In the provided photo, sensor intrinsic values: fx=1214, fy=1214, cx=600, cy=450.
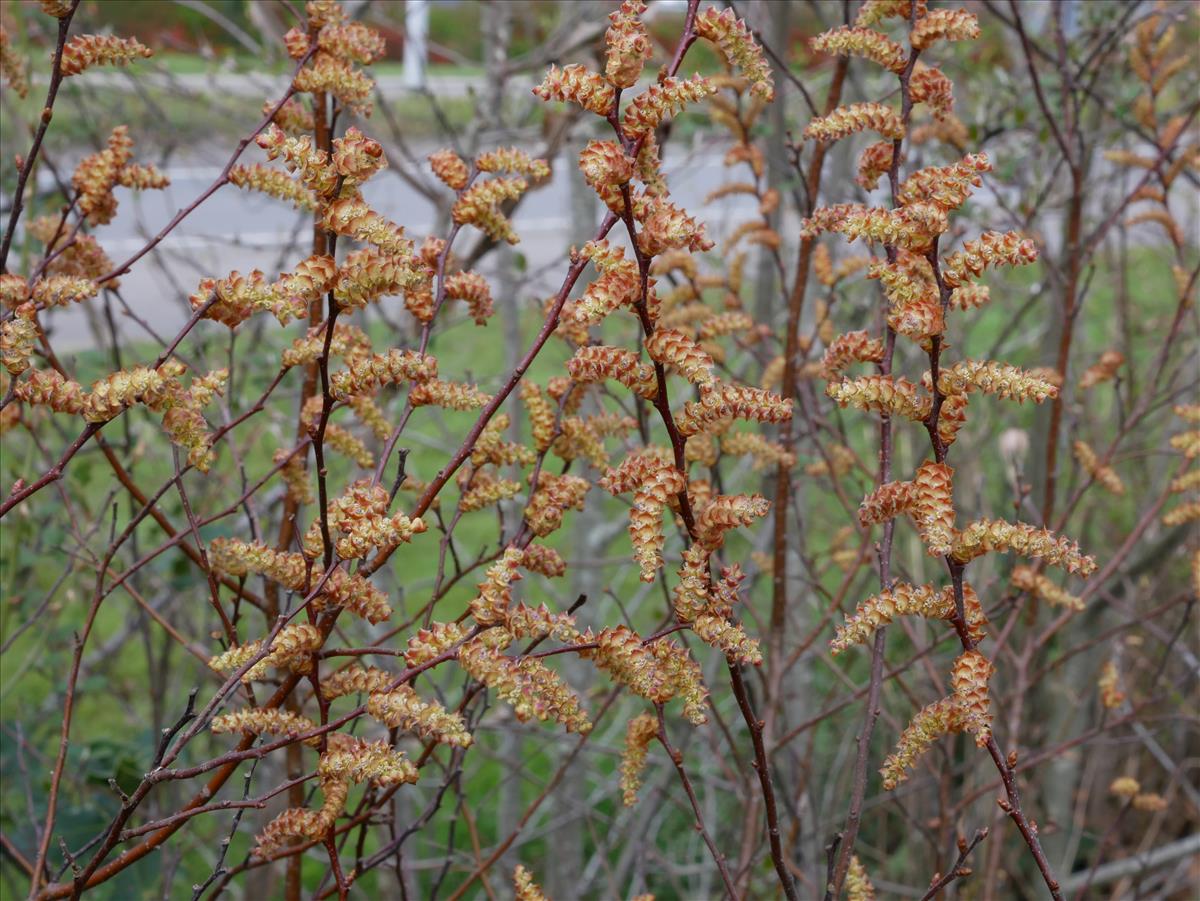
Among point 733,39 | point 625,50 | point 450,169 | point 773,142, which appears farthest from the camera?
point 773,142

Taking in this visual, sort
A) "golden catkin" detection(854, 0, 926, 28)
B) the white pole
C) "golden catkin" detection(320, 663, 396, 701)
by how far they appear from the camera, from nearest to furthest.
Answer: "golden catkin" detection(320, 663, 396, 701)
"golden catkin" detection(854, 0, 926, 28)
the white pole

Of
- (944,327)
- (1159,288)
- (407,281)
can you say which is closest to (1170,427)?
(944,327)

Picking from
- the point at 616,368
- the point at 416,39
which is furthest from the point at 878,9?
the point at 416,39

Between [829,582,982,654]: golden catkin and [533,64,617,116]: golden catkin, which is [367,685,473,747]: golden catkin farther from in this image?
[533,64,617,116]: golden catkin

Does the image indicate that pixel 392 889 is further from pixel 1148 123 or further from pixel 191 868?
pixel 1148 123

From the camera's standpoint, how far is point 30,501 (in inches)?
102

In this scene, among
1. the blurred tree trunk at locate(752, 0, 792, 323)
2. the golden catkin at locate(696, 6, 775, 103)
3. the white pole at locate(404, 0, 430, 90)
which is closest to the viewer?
the golden catkin at locate(696, 6, 775, 103)

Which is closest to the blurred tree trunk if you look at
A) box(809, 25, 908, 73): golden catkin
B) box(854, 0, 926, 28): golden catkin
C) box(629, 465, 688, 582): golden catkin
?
box(854, 0, 926, 28): golden catkin

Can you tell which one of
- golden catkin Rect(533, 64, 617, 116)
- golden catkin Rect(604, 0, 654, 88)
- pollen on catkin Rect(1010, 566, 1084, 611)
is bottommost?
pollen on catkin Rect(1010, 566, 1084, 611)

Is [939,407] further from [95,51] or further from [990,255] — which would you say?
[95,51]

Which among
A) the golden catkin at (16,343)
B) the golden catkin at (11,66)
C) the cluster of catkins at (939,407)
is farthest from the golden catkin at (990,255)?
the golden catkin at (11,66)

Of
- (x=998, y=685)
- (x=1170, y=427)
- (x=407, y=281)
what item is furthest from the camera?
(x=1170, y=427)

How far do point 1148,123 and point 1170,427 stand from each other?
1382mm

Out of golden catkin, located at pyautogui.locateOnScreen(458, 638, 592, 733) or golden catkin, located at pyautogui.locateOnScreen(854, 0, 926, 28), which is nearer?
golden catkin, located at pyautogui.locateOnScreen(458, 638, 592, 733)
